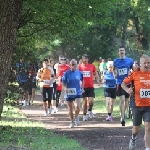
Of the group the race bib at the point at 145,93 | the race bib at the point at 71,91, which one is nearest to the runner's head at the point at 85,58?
the race bib at the point at 71,91

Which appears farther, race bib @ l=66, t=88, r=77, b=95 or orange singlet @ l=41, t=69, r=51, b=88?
orange singlet @ l=41, t=69, r=51, b=88

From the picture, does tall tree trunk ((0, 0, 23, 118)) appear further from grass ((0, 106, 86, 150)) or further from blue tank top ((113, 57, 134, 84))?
blue tank top ((113, 57, 134, 84))

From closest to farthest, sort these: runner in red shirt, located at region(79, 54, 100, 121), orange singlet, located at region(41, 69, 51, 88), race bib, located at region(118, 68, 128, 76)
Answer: race bib, located at region(118, 68, 128, 76) → runner in red shirt, located at region(79, 54, 100, 121) → orange singlet, located at region(41, 69, 51, 88)

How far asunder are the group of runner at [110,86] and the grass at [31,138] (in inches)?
51.8

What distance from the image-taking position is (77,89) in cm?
1505

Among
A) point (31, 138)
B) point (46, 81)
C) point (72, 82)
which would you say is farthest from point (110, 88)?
point (31, 138)

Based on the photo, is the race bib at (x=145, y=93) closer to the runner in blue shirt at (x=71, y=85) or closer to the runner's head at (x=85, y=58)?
the runner in blue shirt at (x=71, y=85)

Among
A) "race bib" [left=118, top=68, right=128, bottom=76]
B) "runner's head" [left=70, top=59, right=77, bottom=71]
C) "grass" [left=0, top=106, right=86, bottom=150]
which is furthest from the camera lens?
"race bib" [left=118, top=68, right=128, bottom=76]

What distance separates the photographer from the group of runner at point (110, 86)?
33.2ft

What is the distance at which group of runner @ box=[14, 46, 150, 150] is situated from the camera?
10.1 m

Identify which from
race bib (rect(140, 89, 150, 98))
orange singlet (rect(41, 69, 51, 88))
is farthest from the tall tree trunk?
orange singlet (rect(41, 69, 51, 88))

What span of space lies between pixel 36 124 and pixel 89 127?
6.13 ft

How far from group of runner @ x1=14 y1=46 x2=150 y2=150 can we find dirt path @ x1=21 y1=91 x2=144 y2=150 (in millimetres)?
389

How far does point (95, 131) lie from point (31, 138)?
2.31 meters
